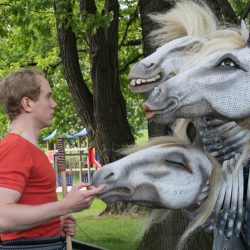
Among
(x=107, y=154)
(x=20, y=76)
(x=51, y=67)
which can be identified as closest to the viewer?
(x=20, y=76)

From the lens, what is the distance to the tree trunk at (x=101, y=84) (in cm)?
834

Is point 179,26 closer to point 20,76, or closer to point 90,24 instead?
point 20,76

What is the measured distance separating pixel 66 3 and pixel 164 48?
5.20 metres

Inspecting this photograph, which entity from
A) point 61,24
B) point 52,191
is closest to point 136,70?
point 52,191

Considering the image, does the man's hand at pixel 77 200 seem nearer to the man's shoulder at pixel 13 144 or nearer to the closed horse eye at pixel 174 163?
the man's shoulder at pixel 13 144

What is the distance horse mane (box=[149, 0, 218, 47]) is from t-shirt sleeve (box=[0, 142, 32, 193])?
29.4 inches

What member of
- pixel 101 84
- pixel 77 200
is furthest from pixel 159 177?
pixel 101 84

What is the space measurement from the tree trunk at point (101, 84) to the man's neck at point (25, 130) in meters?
4.99

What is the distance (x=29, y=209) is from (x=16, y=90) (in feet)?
1.74

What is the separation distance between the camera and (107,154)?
933cm

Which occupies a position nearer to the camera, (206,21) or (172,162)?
(172,162)

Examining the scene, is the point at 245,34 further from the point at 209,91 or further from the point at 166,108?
the point at 166,108

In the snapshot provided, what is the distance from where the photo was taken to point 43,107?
2727mm

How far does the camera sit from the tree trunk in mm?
8336
